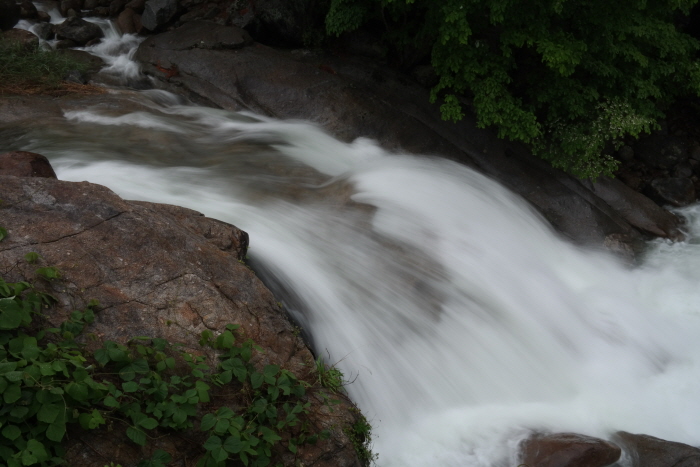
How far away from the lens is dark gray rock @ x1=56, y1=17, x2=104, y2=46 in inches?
409

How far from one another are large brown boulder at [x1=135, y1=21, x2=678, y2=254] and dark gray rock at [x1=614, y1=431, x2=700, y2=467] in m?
4.07

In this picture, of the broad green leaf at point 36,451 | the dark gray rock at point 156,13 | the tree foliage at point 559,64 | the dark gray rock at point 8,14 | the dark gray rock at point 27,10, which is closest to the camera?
the broad green leaf at point 36,451

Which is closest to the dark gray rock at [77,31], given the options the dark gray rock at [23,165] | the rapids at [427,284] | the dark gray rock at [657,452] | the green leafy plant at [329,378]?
the rapids at [427,284]

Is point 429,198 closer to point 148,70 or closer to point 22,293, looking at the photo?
point 22,293

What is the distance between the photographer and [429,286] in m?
5.69

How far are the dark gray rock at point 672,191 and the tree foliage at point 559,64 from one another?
1533 millimetres

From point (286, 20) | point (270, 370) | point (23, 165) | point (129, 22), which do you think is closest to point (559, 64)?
point (286, 20)

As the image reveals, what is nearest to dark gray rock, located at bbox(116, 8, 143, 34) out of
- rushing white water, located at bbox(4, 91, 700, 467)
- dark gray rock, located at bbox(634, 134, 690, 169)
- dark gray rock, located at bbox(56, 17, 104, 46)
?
dark gray rock, located at bbox(56, 17, 104, 46)

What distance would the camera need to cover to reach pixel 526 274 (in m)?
6.72

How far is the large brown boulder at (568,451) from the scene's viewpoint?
4.37 meters

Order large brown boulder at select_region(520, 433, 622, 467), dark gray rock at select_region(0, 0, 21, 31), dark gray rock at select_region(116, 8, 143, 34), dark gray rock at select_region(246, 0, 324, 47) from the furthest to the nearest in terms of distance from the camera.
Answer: dark gray rock at select_region(116, 8, 143, 34)
dark gray rock at select_region(246, 0, 324, 47)
dark gray rock at select_region(0, 0, 21, 31)
large brown boulder at select_region(520, 433, 622, 467)

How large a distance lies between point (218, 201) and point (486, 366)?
2872 mm

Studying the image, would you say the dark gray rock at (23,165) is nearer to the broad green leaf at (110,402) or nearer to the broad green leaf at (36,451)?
the broad green leaf at (110,402)

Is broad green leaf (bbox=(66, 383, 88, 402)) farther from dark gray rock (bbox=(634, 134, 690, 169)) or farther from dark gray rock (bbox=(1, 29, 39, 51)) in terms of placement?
dark gray rock (bbox=(634, 134, 690, 169))
